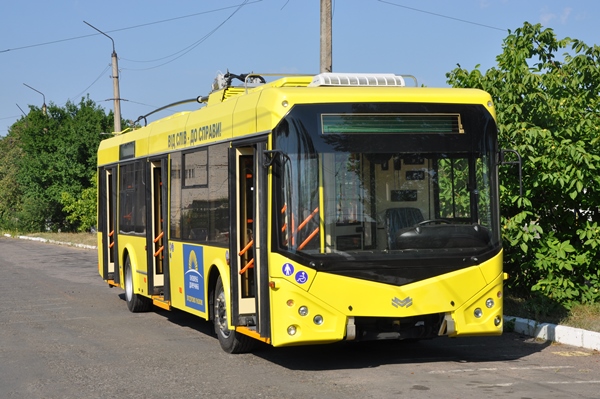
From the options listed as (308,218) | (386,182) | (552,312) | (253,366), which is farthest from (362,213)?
(552,312)

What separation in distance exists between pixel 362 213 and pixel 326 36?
8202mm

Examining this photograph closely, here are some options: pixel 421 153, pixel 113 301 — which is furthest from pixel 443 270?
pixel 113 301

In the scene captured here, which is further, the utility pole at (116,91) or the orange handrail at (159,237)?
the utility pole at (116,91)

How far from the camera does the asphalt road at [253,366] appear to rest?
29.0 feet

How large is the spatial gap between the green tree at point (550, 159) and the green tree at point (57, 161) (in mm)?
34045

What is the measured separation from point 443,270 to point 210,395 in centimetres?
266

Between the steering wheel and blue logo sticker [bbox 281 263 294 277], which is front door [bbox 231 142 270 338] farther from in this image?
the steering wheel

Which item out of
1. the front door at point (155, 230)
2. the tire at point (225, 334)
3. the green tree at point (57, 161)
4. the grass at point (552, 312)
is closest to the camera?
the tire at point (225, 334)

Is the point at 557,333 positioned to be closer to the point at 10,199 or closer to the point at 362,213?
the point at 362,213

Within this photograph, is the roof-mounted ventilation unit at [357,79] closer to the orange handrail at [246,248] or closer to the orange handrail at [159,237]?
the orange handrail at [246,248]

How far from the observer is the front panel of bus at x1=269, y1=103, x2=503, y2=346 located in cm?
952

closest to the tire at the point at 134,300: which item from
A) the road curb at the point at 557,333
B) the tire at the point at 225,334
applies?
the tire at the point at 225,334

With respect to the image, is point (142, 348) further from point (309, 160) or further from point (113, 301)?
point (113, 301)

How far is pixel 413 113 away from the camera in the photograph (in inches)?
393
